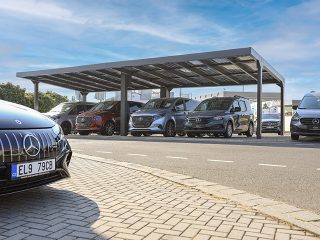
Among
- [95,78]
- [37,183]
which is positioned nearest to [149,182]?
[37,183]

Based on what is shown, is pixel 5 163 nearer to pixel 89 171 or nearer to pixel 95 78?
pixel 89 171

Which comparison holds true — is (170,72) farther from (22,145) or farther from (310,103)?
(22,145)

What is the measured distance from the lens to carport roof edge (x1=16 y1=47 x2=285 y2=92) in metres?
17.1

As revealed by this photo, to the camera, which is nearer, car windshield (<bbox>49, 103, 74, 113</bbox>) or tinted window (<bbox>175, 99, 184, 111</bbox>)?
tinted window (<bbox>175, 99, 184, 111</bbox>)

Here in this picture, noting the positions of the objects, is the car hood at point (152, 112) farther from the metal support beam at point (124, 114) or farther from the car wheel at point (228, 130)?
the car wheel at point (228, 130)

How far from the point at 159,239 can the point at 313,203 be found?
2.35 m

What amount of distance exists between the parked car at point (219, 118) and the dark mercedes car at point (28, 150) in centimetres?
1144

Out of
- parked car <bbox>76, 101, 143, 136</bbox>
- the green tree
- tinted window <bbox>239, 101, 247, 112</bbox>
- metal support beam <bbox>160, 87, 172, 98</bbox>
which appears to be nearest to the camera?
tinted window <bbox>239, 101, 247, 112</bbox>

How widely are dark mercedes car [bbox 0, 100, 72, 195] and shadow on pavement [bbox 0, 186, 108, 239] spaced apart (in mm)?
267

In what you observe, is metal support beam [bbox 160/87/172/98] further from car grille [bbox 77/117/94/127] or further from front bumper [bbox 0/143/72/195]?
front bumper [bbox 0/143/72/195]

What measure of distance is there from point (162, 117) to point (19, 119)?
12.7 m

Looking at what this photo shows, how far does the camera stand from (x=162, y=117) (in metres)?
17.0

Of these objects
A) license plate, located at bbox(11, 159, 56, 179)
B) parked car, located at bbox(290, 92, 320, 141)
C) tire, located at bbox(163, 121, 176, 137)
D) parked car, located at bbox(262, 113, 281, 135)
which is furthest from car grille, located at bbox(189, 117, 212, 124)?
parked car, located at bbox(262, 113, 281, 135)

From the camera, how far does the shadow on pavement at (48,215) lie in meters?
3.52
